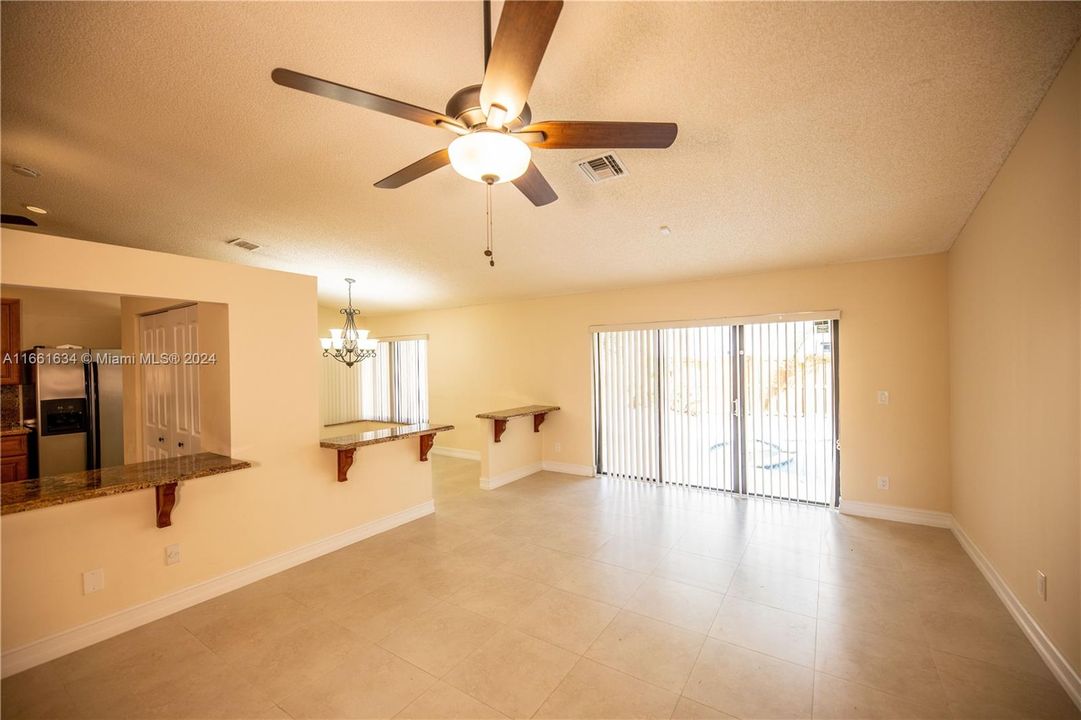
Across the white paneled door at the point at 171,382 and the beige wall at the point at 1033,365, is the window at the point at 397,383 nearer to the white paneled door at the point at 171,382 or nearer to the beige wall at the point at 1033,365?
the white paneled door at the point at 171,382

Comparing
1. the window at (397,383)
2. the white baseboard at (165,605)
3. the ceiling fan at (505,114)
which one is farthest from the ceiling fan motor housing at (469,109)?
the window at (397,383)

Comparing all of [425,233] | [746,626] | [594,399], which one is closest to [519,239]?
[425,233]

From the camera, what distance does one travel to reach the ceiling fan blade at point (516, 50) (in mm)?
1127

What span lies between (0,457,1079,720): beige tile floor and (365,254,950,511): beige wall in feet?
2.32

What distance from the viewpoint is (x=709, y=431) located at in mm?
4980

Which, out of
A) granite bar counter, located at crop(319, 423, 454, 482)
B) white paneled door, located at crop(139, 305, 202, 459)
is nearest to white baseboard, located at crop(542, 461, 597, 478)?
granite bar counter, located at crop(319, 423, 454, 482)

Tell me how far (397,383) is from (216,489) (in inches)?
194

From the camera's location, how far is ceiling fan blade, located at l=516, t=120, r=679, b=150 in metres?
1.54

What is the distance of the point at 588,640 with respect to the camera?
7.74 ft

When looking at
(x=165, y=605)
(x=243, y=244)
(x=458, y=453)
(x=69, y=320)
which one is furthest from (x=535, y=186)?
(x=69, y=320)

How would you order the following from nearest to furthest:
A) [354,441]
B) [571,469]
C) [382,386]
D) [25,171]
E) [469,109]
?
1. [469,109]
2. [25,171]
3. [354,441]
4. [571,469]
5. [382,386]

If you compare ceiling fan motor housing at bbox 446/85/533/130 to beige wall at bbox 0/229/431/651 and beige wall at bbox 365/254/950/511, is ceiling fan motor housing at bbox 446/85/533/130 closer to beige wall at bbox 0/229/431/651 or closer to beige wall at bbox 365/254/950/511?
beige wall at bbox 0/229/431/651

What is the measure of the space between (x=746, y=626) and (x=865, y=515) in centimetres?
262

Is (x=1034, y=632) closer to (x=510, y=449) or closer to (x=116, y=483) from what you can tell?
(x=510, y=449)
